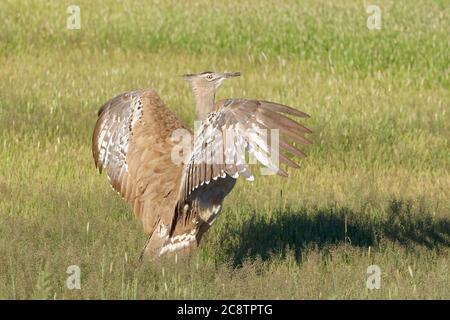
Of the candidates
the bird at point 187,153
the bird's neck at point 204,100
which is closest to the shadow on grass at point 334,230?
the bird at point 187,153

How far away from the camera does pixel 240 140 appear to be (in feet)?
22.7

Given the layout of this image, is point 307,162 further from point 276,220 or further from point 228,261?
point 228,261

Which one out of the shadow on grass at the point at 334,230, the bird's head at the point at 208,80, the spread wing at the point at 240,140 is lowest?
the shadow on grass at the point at 334,230

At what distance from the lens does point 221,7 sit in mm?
20797

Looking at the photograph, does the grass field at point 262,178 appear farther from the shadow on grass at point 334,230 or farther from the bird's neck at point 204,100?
the bird's neck at point 204,100

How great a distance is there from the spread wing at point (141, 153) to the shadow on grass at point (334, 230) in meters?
0.75

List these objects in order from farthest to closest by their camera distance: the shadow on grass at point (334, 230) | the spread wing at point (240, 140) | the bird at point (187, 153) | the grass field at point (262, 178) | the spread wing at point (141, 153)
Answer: the shadow on grass at point (334, 230) < the spread wing at point (141, 153) < the grass field at point (262, 178) < the bird at point (187, 153) < the spread wing at point (240, 140)

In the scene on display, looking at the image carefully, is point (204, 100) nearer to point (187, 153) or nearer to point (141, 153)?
point (187, 153)

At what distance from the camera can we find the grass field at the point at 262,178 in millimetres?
7406

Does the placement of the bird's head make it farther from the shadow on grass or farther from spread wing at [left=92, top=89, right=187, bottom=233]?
the shadow on grass

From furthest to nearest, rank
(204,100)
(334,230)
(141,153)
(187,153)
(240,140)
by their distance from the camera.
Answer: (334,230), (141,153), (204,100), (187,153), (240,140)

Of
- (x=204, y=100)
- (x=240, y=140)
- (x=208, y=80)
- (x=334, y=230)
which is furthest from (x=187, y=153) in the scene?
(x=334, y=230)

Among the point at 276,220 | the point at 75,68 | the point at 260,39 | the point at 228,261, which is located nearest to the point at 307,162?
the point at 276,220

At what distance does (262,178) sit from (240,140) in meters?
3.43
